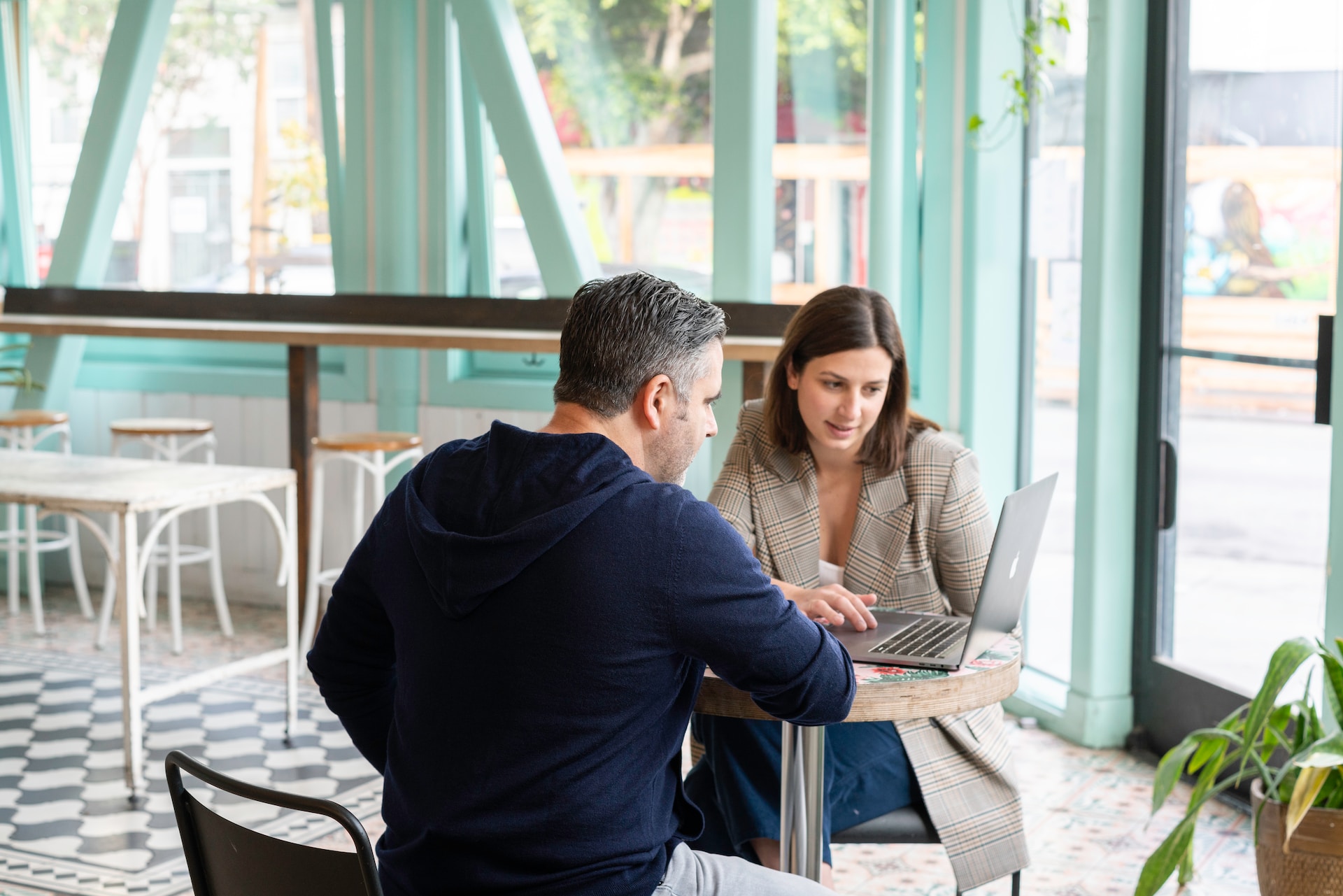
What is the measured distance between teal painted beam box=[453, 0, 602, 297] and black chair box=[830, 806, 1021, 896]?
297 centimetres

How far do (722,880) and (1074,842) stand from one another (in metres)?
1.97

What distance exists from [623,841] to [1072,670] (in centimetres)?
286

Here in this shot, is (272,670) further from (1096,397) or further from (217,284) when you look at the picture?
(1096,397)

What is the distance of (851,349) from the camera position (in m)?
2.61

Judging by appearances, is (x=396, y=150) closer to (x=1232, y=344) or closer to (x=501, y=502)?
(x=1232, y=344)

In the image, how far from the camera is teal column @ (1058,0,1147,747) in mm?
3826

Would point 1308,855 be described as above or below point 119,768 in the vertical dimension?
above

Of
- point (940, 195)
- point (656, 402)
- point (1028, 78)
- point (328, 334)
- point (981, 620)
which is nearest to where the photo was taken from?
point (656, 402)

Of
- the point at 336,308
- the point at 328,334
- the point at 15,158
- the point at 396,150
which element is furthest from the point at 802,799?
the point at 15,158

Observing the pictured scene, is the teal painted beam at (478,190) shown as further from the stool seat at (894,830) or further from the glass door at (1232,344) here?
the stool seat at (894,830)

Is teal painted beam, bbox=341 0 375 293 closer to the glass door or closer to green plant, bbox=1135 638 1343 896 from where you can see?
the glass door

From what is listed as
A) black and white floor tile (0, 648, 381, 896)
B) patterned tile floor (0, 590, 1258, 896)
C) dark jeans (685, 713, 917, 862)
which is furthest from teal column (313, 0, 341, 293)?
dark jeans (685, 713, 917, 862)

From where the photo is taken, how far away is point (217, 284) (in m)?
6.15

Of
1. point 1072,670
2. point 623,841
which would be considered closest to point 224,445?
point 1072,670
